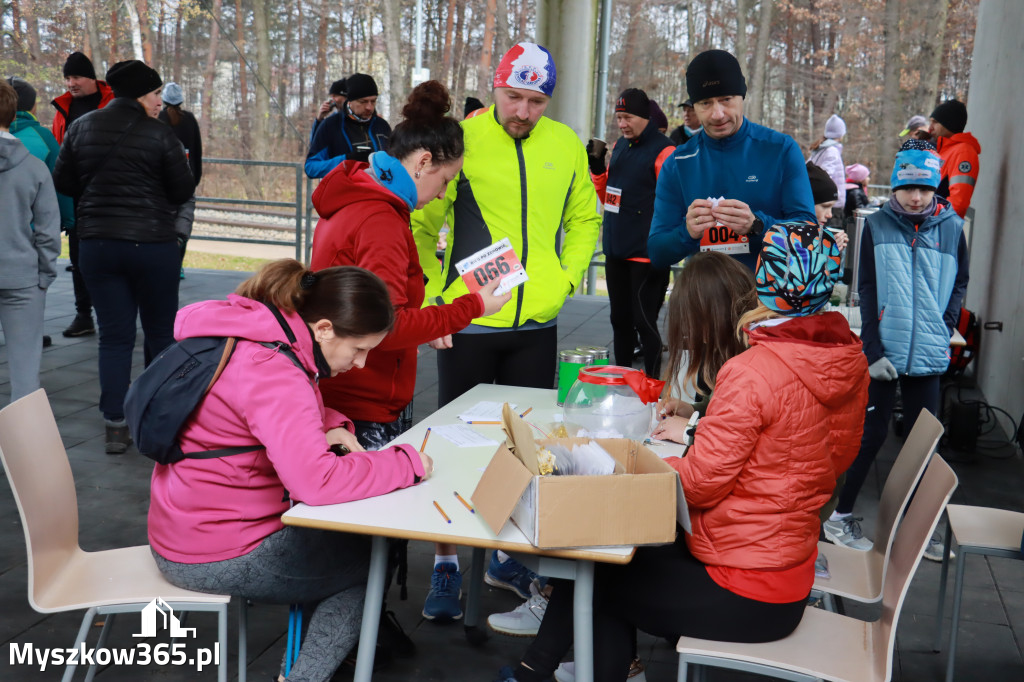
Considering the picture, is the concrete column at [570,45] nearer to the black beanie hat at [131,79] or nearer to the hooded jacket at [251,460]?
the black beanie hat at [131,79]

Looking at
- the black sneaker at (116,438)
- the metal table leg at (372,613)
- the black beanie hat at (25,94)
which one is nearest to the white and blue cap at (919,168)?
the metal table leg at (372,613)

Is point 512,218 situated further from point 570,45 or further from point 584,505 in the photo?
point 570,45

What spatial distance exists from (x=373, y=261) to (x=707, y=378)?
2.82 feet

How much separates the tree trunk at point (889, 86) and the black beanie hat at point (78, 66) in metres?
8.58

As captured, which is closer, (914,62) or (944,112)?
(944,112)

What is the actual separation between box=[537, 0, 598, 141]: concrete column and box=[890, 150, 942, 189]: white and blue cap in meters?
4.19

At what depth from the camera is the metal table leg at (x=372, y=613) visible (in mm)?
1775

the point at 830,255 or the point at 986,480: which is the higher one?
the point at 830,255

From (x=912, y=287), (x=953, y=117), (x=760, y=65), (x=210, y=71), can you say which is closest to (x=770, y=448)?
(x=912, y=287)

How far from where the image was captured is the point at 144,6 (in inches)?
310

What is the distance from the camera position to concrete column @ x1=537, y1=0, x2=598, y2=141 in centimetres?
711

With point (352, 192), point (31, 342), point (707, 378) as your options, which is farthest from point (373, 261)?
point (31, 342)

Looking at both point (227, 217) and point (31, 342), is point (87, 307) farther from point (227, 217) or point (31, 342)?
point (227, 217)

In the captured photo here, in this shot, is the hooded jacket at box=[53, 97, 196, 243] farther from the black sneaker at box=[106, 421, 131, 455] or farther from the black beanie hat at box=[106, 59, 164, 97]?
the black sneaker at box=[106, 421, 131, 455]
